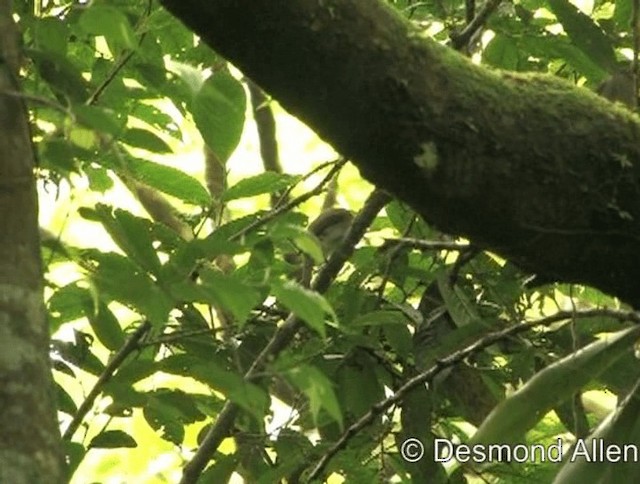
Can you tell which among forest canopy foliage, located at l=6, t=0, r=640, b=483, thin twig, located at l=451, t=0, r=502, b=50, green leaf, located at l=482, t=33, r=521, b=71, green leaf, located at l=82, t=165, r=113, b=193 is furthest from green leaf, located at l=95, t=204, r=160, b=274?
green leaf, located at l=482, t=33, r=521, b=71

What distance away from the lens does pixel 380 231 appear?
8.37 feet

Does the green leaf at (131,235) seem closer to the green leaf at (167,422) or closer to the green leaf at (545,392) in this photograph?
the green leaf at (167,422)

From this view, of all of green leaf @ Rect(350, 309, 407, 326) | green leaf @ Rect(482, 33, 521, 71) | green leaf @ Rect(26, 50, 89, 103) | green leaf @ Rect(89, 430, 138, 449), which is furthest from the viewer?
green leaf @ Rect(482, 33, 521, 71)

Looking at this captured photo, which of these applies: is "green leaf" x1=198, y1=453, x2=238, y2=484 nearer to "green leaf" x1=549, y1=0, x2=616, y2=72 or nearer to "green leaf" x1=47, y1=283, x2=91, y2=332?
"green leaf" x1=47, y1=283, x2=91, y2=332

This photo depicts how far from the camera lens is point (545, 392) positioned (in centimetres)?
161

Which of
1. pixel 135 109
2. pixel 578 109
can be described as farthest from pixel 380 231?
pixel 578 109

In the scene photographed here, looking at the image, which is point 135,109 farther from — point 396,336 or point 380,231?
point 380,231

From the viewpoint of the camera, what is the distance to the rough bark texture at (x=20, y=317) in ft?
3.30

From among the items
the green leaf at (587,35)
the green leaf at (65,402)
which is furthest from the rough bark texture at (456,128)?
the green leaf at (65,402)

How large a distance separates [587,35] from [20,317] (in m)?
1.07

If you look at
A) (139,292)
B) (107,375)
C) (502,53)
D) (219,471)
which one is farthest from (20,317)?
(502,53)

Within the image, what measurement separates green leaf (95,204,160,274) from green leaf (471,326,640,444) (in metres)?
0.51

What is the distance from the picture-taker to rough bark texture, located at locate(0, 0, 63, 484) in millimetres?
1005

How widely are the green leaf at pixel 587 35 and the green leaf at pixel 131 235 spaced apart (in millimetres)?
748
